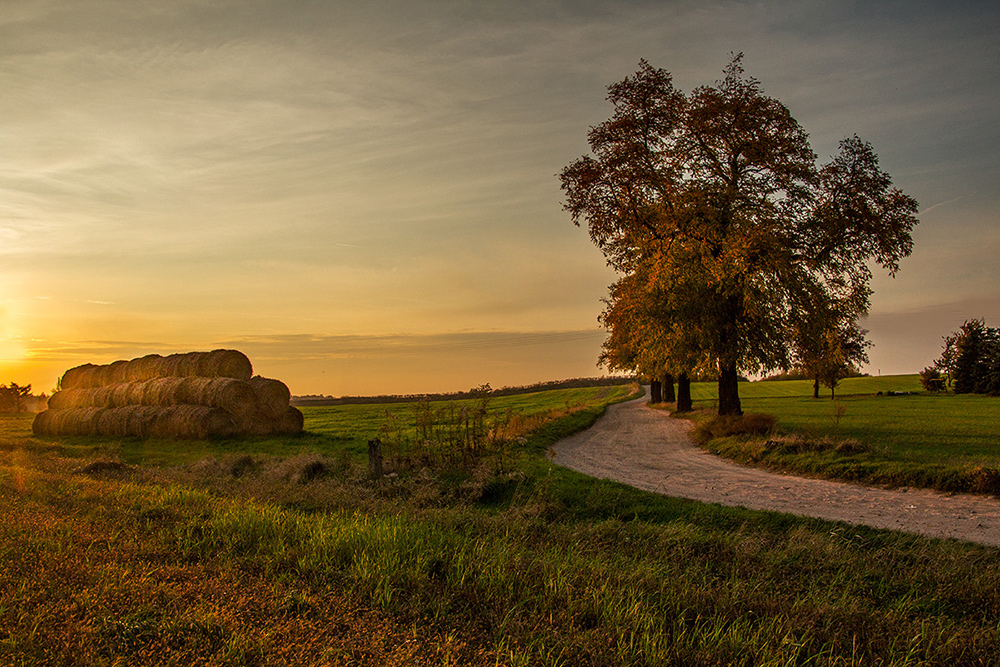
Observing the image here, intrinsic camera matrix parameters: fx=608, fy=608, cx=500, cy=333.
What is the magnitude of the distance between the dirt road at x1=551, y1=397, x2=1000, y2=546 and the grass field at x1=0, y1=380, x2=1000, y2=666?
1678 mm

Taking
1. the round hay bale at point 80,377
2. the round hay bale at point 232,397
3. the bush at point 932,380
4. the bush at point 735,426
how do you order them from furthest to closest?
the bush at point 932,380 < the round hay bale at point 80,377 < the round hay bale at point 232,397 < the bush at point 735,426

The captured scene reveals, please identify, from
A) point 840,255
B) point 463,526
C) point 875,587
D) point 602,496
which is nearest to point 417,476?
point 602,496

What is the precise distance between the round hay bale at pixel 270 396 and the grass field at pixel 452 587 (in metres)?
15.6

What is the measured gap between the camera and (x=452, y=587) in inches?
242

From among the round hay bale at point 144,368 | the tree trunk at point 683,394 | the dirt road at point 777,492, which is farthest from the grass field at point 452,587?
the tree trunk at point 683,394

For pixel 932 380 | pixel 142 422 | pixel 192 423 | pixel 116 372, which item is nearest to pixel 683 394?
pixel 192 423

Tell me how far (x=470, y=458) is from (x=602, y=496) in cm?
419

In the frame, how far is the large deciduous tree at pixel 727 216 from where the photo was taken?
25.0 m

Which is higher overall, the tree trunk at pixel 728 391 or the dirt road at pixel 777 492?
the tree trunk at pixel 728 391

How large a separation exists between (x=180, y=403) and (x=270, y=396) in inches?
162

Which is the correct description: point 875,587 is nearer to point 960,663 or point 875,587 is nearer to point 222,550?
point 960,663

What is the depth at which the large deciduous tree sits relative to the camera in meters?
25.0

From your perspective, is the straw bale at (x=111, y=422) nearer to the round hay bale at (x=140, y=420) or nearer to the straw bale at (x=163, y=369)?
the round hay bale at (x=140, y=420)

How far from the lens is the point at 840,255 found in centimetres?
2561
